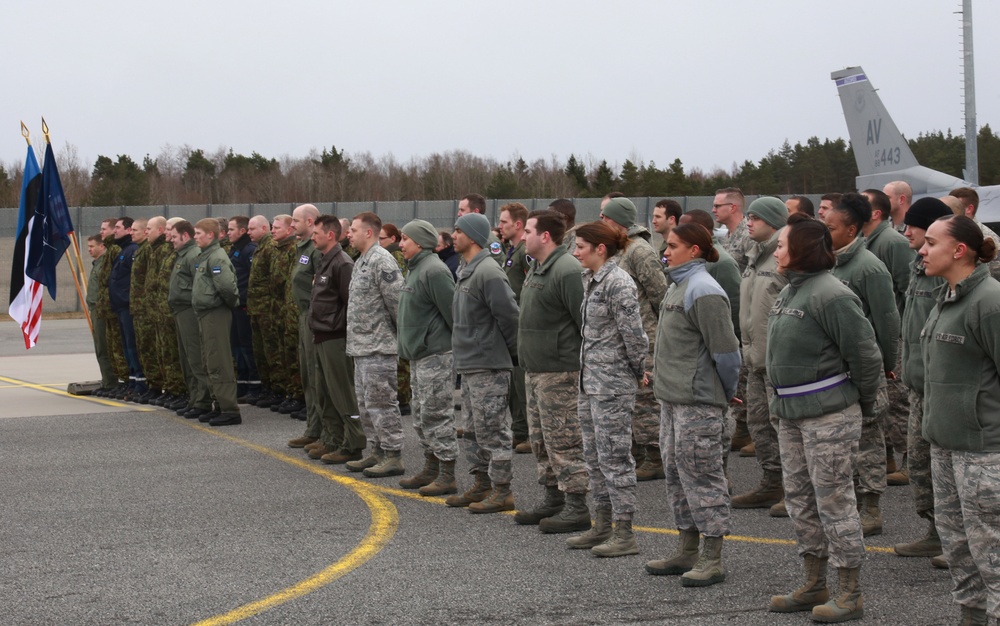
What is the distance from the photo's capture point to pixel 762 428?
7.83 m

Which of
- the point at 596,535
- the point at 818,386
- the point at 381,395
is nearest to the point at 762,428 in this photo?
the point at 596,535

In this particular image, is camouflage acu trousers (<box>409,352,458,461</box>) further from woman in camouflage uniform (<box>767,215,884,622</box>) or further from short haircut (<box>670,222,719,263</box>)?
woman in camouflage uniform (<box>767,215,884,622</box>)

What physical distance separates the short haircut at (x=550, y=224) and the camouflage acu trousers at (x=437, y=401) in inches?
61.3

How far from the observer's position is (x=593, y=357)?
656cm

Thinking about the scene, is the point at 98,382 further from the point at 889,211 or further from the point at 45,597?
the point at 889,211

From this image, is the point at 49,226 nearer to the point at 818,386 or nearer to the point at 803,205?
the point at 803,205

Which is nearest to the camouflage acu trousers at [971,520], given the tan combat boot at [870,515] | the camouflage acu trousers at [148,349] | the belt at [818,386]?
the belt at [818,386]

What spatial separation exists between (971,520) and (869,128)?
30.4m

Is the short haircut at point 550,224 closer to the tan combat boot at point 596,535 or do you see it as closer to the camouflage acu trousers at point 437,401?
the camouflage acu trousers at point 437,401

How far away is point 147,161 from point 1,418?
5111 centimetres

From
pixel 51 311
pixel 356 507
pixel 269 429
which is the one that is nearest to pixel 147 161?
pixel 51 311

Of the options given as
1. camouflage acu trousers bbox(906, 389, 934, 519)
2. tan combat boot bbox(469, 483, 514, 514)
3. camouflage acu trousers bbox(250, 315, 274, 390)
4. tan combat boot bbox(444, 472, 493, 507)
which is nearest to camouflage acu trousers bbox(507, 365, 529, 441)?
tan combat boot bbox(444, 472, 493, 507)

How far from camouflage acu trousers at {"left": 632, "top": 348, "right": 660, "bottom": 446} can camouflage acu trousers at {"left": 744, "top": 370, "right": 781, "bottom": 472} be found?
110 centimetres

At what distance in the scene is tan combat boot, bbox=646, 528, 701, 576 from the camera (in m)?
6.10
